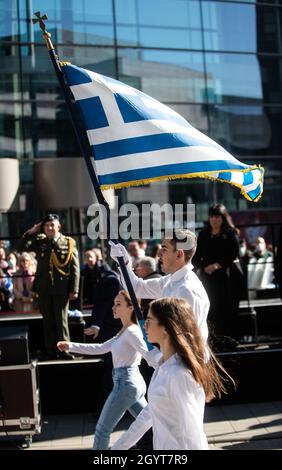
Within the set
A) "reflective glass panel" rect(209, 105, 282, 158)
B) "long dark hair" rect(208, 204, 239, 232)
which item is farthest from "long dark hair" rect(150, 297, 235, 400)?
"reflective glass panel" rect(209, 105, 282, 158)

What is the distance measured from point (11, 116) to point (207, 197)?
5.64 meters

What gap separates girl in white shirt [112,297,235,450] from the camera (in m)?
3.93

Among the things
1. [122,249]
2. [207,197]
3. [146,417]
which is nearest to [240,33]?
[207,197]

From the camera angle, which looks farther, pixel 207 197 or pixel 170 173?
pixel 207 197

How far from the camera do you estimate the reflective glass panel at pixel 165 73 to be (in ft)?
71.0

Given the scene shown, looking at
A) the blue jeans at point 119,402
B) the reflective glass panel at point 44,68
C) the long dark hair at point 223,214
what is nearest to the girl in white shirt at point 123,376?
the blue jeans at point 119,402

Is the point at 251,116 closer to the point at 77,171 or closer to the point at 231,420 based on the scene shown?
the point at 77,171

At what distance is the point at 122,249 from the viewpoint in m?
5.98

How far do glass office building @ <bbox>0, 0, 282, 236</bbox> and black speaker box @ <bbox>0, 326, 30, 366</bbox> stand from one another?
1072 cm

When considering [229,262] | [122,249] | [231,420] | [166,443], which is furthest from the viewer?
[229,262]

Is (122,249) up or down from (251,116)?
down

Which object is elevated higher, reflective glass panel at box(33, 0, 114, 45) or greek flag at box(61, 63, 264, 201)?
reflective glass panel at box(33, 0, 114, 45)

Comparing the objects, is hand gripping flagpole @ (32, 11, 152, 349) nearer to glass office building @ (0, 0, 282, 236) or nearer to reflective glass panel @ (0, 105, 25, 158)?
glass office building @ (0, 0, 282, 236)

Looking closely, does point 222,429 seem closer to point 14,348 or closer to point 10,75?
point 14,348
